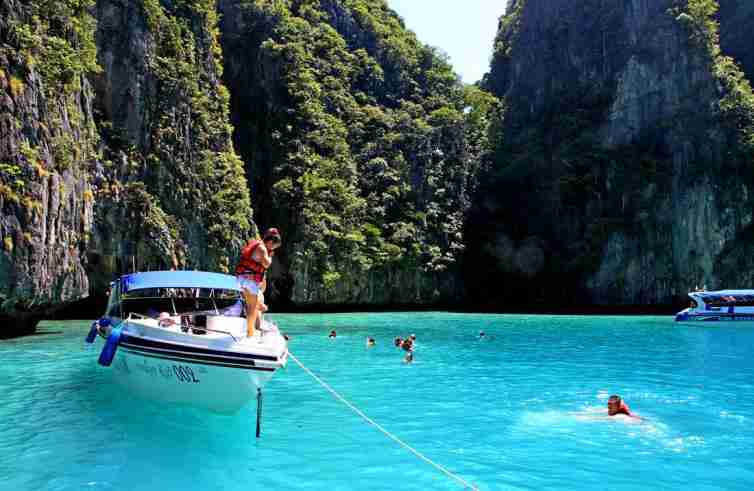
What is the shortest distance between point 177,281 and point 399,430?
236 inches

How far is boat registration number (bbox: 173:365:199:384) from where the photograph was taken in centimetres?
953

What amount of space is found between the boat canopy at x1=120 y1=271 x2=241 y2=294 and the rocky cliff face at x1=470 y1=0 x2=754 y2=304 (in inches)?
1860

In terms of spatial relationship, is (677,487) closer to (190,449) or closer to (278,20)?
(190,449)

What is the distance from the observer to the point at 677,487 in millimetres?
7699

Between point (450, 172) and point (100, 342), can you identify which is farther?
point (450, 172)

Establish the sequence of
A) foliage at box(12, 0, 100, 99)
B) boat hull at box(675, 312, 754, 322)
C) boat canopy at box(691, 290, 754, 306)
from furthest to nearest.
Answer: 1. boat canopy at box(691, 290, 754, 306)
2. boat hull at box(675, 312, 754, 322)
3. foliage at box(12, 0, 100, 99)

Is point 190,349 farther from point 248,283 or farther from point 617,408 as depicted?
point 617,408

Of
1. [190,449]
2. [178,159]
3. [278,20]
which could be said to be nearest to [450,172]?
[278,20]

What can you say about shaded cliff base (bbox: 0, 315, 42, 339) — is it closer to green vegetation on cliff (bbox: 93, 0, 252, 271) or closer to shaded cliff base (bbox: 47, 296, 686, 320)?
green vegetation on cliff (bbox: 93, 0, 252, 271)

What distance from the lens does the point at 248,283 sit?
31.8 ft

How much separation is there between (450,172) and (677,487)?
56.6 m

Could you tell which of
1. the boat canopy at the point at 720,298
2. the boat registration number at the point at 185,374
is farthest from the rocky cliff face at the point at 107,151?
the boat canopy at the point at 720,298

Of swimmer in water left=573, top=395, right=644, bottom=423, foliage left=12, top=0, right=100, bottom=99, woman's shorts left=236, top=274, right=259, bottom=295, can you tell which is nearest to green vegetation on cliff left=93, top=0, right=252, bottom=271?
foliage left=12, top=0, right=100, bottom=99

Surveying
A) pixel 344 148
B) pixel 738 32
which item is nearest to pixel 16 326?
pixel 344 148
